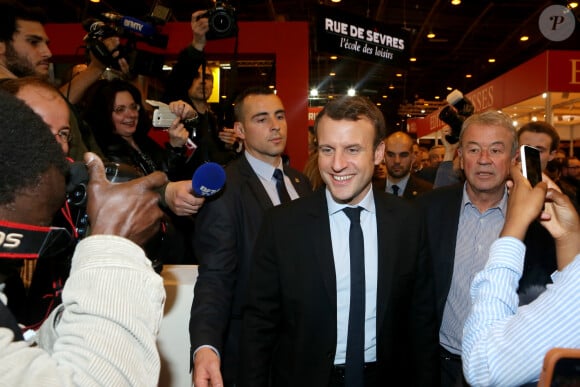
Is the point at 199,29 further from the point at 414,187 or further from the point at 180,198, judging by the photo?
the point at 414,187

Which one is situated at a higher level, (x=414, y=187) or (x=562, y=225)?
(x=414, y=187)

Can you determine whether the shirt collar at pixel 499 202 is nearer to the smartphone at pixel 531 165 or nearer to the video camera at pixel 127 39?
the smartphone at pixel 531 165

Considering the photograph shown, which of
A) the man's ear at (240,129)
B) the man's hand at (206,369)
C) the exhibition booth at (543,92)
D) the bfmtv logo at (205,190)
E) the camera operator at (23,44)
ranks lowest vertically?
the man's hand at (206,369)

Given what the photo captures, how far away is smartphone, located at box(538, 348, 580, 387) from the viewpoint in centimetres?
88

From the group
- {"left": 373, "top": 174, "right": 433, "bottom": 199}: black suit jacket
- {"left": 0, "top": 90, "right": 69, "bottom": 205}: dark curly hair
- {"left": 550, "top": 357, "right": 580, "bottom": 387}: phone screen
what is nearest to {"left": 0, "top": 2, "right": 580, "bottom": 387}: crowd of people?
{"left": 0, "top": 90, "right": 69, "bottom": 205}: dark curly hair

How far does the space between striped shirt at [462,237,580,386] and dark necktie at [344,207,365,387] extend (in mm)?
543

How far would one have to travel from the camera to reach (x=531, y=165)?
1.60 meters

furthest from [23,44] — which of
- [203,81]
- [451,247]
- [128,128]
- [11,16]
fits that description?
[451,247]

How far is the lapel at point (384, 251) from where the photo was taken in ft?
5.90

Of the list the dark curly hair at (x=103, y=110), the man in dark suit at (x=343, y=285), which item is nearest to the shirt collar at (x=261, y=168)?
the man in dark suit at (x=343, y=285)

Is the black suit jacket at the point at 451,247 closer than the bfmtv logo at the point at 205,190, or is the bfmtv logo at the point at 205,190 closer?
the bfmtv logo at the point at 205,190

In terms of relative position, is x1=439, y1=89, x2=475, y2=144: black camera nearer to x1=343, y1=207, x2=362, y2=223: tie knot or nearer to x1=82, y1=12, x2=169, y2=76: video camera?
x1=343, y1=207, x2=362, y2=223: tie knot

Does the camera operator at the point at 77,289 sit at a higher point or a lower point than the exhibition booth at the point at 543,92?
lower

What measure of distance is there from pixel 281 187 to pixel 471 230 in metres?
0.97
